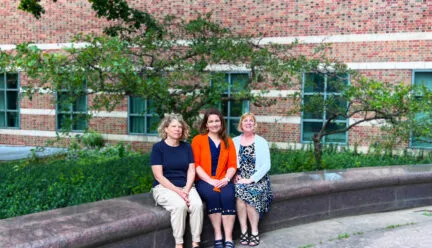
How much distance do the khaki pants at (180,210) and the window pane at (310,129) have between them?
905 cm

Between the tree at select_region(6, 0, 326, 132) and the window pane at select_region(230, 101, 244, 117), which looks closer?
the tree at select_region(6, 0, 326, 132)

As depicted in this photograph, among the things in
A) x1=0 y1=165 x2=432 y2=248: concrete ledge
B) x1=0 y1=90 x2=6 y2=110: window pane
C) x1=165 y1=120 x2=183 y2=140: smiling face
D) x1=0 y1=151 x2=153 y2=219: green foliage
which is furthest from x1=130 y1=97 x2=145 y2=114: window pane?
x1=165 y1=120 x2=183 y2=140: smiling face

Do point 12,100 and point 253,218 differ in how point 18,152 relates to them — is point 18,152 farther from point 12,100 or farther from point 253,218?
point 253,218

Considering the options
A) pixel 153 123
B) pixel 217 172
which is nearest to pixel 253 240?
pixel 217 172

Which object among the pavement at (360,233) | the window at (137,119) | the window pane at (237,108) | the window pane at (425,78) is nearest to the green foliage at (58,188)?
the pavement at (360,233)

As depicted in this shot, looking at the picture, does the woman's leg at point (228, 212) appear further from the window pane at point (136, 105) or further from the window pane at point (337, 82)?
the window pane at point (136, 105)

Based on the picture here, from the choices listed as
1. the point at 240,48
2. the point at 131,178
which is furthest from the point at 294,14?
the point at 131,178

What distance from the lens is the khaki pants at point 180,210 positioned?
4312 mm

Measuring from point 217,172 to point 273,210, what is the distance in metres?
1.00

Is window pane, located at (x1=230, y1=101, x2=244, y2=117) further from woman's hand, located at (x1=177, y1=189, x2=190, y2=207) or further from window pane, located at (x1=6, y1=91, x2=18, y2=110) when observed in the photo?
woman's hand, located at (x1=177, y1=189, x2=190, y2=207)

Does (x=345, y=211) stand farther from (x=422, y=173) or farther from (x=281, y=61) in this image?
(x=281, y=61)

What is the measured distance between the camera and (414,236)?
530cm

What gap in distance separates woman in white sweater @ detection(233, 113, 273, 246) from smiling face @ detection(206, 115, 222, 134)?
15.1 inches

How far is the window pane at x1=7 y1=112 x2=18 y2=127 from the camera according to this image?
1705 centimetres
